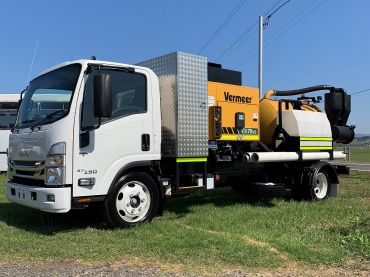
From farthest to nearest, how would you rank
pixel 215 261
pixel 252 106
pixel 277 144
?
1. pixel 277 144
2. pixel 252 106
3. pixel 215 261

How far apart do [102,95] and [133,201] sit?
1.86 meters

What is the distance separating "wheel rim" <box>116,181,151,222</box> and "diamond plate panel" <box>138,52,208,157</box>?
86 cm

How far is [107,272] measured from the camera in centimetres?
469

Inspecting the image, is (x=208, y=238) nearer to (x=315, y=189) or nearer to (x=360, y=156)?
(x=315, y=189)

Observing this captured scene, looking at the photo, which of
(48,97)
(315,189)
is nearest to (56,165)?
(48,97)

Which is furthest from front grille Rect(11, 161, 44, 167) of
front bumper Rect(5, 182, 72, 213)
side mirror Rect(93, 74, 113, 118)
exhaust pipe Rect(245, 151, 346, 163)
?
exhaust pipe Rect(245, 151, 346, 163)

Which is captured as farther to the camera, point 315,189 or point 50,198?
point 315,189

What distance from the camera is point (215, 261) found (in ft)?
16.5

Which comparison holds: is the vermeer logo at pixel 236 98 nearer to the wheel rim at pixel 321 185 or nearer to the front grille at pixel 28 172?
the wheel rim at pixel 321 185

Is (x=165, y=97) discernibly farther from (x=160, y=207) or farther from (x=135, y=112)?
(x=160, y=207)

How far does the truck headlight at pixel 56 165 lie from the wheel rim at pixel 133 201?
3.26 ft

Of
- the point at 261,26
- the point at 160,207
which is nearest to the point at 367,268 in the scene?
the point at 160,207

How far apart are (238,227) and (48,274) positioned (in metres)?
3.13

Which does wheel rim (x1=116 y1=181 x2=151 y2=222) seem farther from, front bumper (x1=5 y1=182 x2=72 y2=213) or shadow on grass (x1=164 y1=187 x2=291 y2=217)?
shadow on grass (x1=164 y1=187 x2=291 y2=217)
